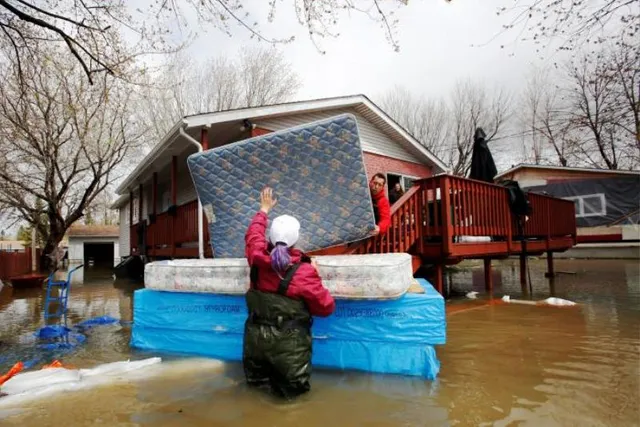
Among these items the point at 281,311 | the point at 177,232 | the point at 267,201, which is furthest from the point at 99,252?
the point at 281,311

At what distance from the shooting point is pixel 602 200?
20.0m

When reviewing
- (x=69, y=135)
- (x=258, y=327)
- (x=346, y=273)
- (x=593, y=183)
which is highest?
(x=69, y=135)

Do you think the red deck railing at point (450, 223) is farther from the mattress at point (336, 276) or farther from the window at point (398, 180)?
the window at point (398, 180)

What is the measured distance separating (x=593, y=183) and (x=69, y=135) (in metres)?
25.4

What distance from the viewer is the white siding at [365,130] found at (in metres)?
9.55

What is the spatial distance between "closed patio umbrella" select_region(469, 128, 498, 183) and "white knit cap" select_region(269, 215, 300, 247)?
6.40 meters

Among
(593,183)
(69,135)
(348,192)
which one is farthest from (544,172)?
(69,135)

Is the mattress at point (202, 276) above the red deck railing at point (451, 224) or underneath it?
underneath

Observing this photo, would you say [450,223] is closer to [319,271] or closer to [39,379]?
[319,271]

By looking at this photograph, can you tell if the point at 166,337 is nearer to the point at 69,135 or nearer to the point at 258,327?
the point at 258,327

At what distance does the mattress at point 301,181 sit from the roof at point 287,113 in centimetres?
448

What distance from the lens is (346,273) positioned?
3326 millimetres

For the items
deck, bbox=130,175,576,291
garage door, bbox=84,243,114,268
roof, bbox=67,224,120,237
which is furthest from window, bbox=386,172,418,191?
garage door, bbox=84,243,114,268

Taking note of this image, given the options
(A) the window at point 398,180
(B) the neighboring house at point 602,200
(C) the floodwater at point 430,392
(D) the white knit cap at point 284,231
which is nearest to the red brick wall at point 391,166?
(A) the window at point 398,180
